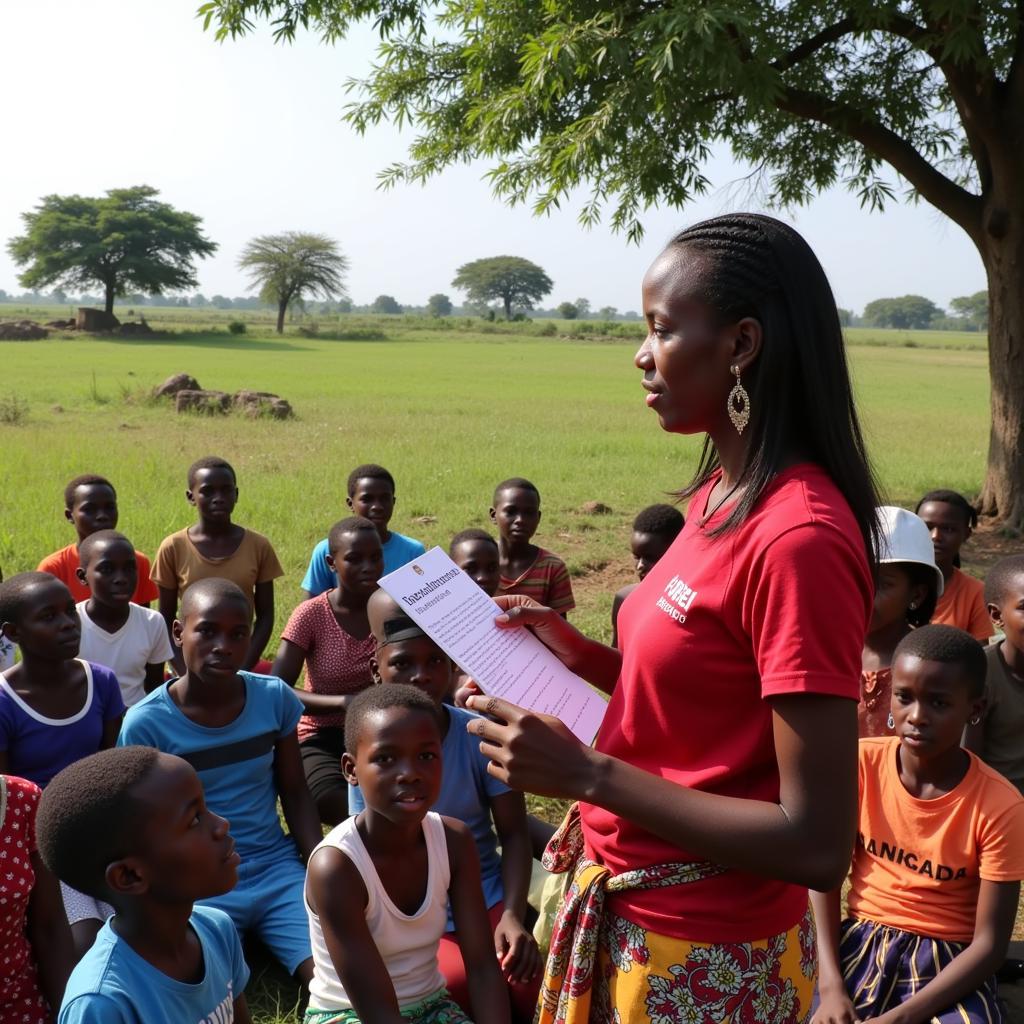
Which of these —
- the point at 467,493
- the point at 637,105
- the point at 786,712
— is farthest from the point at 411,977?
the point at 467,493

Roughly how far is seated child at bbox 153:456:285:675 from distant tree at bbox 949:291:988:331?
124390 millimetres

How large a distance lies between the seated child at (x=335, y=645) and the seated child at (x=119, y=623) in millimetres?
537

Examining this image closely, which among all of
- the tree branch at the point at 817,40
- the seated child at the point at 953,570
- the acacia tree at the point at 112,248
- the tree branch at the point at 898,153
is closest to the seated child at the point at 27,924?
the seated child at the point at 953,570

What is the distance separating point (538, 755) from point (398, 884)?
1.27 metres

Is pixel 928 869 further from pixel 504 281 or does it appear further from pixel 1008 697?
pixel 504 281

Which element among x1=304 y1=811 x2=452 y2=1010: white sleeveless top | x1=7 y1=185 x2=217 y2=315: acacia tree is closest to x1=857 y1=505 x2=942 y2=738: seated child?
x1=304 y1=811 x2=452 y2=1010: white sleeveless top

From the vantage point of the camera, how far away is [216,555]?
16.6 ft

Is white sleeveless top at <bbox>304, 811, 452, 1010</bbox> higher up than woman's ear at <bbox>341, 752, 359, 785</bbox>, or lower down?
lower down

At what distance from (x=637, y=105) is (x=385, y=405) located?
541 inches

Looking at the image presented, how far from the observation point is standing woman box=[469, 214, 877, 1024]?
131cm

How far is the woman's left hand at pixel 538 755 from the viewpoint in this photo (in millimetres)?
1411

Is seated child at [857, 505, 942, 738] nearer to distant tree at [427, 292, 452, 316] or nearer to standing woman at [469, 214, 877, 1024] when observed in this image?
standing woman at [469, 214, 877, 1024]

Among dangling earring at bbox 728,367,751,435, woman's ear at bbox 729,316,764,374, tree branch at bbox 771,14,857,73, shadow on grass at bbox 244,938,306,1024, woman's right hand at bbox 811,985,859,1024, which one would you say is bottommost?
shadow on grass at bbox 244,938,306,1024

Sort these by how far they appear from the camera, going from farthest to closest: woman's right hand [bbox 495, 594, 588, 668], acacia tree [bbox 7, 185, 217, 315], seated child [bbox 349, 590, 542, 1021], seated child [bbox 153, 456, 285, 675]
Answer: acacia tree [bbox 7, 185, 217, 315], seated child [bbox 153, 456, 285, 675], seated child [bbox 349, 590, 542, 1021], woman's right hand [bbox 495, 594, 588, 668]
